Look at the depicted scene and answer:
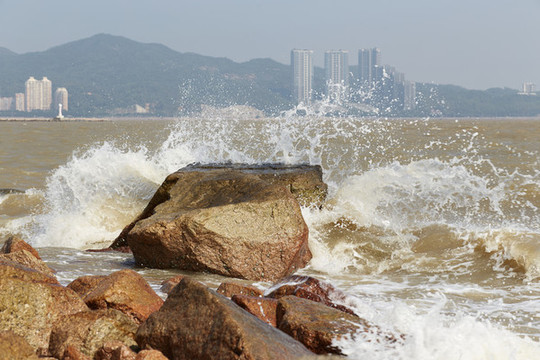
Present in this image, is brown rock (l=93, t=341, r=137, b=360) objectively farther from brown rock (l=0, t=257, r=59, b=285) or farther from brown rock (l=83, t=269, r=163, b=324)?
brown rock (l=0, t=257, r=59, b=285)

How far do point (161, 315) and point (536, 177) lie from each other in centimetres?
1286

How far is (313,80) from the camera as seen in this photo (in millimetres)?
100438

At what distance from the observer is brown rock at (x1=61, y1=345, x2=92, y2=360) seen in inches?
132

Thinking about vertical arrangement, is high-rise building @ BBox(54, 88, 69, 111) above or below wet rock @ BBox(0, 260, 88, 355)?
above

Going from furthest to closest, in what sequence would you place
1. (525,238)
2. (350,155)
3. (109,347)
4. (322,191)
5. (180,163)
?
(350,155)
(180,163)
(322,191)
(525,238)
(109,347)

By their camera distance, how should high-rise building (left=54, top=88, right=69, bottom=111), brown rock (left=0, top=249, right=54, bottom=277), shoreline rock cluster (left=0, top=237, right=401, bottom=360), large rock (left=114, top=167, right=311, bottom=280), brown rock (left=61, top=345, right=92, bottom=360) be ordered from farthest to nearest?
high-rise building (left=54, top=88, right=69, bottom=111) → large rock (left=114, top=167, right=311, bottom=280) → brown rock (left=0, top=249, right=54, bottom=277) → brown rock (left=61, top=345, right=92, bottom=360) → shoreline rock cluster (left=0, top=237, right=401, bottom=360)

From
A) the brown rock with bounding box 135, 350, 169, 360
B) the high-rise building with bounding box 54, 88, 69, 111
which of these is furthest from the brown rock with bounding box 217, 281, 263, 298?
the high-rise building with bounding box 54, 88, 69, 111

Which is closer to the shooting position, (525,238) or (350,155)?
(525,238)

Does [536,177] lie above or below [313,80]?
below

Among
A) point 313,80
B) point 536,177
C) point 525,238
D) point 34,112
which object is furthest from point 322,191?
point 34,112

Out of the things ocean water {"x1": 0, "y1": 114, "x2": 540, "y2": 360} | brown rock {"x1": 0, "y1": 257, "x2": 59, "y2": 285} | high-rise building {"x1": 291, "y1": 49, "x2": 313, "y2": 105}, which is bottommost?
ocean water {"x1": 0, "y1": 114, "x2": 540, "y2": 360}

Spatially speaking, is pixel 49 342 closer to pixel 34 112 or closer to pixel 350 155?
pixel 350 155

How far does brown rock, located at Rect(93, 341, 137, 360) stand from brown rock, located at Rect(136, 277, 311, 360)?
14 cm

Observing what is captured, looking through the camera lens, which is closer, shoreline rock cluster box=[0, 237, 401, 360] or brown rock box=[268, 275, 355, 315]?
shoreline rock cluster box=[0, 237, 401, 360]
